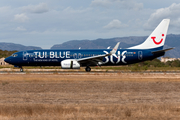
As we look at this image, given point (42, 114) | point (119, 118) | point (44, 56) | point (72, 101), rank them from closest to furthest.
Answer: point (119, 118)
point (42, 114)
point (72, 101)
point (44, 56)

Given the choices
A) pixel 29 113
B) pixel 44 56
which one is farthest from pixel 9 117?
pixel 44 56

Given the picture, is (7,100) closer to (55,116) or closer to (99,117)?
(55,116)

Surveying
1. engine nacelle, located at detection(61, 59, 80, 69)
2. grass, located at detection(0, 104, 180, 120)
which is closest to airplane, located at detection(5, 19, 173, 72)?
engine nacelle, located at detection(61, 59, 80, 69)

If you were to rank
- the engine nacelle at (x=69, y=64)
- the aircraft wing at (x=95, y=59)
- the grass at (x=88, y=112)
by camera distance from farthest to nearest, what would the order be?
the engine nacelle at (x=69, y=64)
the aircraft wing at (x=95, y=59)
the grass at (x=88, y=112)

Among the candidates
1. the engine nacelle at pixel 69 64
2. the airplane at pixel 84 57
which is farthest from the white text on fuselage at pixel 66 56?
the engine nacelle at pixel 69 64

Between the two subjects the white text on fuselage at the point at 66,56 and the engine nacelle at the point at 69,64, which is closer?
the engine nacelle at the point at 69,64

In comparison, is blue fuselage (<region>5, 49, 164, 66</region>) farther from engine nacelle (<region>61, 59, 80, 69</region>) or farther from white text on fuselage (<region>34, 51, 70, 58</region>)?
engine nacelle (<region>61, 59, 80, 69</region>)

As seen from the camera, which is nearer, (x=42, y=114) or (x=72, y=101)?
(x=42, y=114)

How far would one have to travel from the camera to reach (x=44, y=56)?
38.4m

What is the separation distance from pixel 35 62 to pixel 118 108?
28668 mm

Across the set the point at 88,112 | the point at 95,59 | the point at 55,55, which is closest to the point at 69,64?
the point at 55,55

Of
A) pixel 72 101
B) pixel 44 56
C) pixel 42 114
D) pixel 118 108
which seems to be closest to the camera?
pixel 42 114

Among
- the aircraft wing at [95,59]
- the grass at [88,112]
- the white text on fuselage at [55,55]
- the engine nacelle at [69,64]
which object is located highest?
the white text on fuselage at [55,55]

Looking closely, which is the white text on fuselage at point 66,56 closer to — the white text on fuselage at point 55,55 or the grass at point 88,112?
the white text on fuselage at point 55,55
